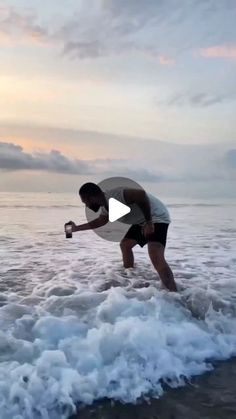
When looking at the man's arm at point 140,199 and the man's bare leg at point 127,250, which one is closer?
the man's arm at point 140,199

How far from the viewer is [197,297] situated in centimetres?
536

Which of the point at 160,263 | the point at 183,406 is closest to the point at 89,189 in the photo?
the point at 160,263

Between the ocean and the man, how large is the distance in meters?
0.32

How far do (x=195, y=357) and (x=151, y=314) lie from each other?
760 mm

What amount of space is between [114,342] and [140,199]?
175cm

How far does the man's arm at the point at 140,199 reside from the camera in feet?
17.1

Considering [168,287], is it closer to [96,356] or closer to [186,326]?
[186,326]

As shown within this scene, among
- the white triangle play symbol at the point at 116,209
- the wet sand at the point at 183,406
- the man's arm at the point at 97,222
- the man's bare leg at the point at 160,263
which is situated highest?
the white triangle play symbol at the point at 116,209

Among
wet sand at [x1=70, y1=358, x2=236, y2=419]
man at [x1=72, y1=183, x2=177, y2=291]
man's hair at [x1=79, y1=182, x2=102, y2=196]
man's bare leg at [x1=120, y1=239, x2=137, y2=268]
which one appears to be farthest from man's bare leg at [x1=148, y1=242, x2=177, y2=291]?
wet sand at [x1=70, y1=358, x2=236, y2=419]

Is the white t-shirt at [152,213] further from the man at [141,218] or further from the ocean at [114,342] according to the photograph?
the ocean at [114,342]

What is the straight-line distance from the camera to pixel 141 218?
560 centimetres

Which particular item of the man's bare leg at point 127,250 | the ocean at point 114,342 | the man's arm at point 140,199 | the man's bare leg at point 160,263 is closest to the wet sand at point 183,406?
the ocean at point 114,342

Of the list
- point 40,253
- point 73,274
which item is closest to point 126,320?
point 73,274

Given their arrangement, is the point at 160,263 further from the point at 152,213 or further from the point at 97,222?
the point at 97,222
